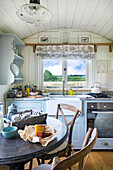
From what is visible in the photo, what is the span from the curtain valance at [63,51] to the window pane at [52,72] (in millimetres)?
186

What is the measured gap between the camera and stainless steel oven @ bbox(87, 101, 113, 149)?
2.76 meters

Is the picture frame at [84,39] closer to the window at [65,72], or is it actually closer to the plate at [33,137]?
the window at [65,72]

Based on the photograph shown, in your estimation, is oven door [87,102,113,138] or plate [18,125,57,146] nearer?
plate [18,125,57,146]

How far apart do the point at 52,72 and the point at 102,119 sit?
60.1 inches

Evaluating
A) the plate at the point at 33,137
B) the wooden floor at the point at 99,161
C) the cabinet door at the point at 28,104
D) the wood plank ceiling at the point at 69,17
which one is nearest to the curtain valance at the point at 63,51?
the wood plank ceiling at the point at 69,17

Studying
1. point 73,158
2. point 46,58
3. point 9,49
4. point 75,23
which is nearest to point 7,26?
point 9,49

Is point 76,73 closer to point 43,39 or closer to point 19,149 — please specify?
point 43,39

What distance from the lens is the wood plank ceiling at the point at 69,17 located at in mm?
2181

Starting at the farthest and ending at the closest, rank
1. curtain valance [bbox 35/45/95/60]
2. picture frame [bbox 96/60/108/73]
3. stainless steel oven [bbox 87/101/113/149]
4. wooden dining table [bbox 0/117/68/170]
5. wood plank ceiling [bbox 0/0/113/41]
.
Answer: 1. picture frame [bbox 96/60/108/73]
2. curtain valance [bbox 35/45/95/60]
3. stainless steel oven [bbox 87/101/113/149]
4. wood plank ceiling [bbox 0/0/113/41]
5. wooden dining table [bbox 0/117/68/170]

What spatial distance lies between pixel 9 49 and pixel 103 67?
2112 mm

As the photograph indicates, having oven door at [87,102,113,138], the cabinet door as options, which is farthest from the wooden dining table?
oven door at [87,102,113,138]

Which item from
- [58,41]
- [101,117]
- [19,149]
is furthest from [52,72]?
[19,149]

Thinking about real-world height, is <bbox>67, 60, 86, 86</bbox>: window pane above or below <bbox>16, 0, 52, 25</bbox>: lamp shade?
below

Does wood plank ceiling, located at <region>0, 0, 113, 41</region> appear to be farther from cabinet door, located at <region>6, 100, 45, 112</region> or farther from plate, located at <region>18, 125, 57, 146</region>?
plate, located at <region>18, 125, 57, 146</region>
